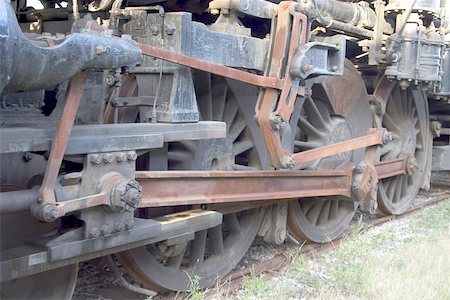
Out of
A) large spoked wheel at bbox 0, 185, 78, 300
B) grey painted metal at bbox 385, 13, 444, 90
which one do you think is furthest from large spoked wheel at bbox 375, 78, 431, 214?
large spoked wheel at bbox 0, 185, 78, 300

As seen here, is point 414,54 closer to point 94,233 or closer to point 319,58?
point 319,58

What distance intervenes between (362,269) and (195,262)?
3.57 feet

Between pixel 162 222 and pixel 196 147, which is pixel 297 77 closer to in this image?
pixel 196 147

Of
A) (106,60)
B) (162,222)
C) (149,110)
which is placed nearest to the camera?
(106,60)

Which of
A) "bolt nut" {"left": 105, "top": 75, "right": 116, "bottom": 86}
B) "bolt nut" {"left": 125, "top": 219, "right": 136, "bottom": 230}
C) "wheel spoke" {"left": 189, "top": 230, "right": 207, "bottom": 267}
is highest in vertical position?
"bolt nut" {"left": 105, "top": 75, "right": 116, "bottom": 86}

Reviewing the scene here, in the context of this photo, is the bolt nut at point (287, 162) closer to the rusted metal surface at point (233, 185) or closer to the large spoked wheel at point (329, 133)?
the rusted metal surface at point (233, 185)

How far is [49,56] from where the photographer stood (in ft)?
8.41

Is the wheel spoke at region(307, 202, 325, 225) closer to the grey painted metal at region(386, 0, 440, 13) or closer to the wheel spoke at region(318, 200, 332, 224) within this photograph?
the wheel spoke at region(318, 200, 332, 224)

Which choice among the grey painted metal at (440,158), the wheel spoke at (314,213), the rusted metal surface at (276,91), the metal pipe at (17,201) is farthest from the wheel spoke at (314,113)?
the metal pipe at (17,201)

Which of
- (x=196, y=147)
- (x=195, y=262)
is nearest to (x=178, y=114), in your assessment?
(x=196, y=147)

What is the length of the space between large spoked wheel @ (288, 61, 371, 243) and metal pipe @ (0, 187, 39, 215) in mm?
2594

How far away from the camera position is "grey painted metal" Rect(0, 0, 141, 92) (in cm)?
234

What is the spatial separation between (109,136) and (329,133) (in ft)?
8.77

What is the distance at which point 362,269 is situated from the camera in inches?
169
